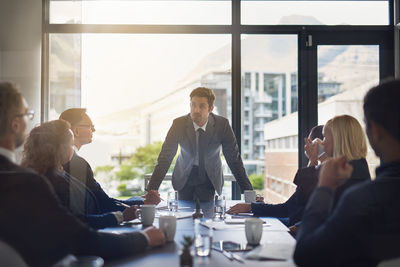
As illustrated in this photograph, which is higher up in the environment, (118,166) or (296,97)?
(296,97)

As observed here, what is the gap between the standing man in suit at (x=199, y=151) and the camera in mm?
3598

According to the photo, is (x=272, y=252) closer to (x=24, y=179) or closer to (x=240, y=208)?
(x=24, y=179)

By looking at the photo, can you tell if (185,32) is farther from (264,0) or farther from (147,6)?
(264,0)

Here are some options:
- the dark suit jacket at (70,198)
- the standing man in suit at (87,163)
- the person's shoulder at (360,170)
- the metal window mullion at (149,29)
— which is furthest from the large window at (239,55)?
the person's shoulder at (360,170)

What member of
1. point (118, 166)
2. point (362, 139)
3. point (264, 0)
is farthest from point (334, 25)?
point (362, 139)

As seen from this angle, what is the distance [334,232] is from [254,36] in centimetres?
383

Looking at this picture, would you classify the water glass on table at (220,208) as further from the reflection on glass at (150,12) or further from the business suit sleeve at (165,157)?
the reflection on glass at (150,12)

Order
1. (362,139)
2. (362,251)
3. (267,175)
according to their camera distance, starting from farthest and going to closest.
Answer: (267,175) → (362,139) → (362,251)

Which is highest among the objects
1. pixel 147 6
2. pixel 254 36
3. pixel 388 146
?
pixel 147 6

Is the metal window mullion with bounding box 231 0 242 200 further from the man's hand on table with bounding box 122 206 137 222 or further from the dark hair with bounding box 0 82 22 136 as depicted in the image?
the dark hair with bounding box 0 82 22 136

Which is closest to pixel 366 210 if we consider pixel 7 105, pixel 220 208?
pixel 7 105

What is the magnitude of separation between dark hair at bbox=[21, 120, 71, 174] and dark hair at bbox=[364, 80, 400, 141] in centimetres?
96

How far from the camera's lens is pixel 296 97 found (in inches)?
189

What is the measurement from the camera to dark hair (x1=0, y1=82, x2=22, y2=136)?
123 centimetres
